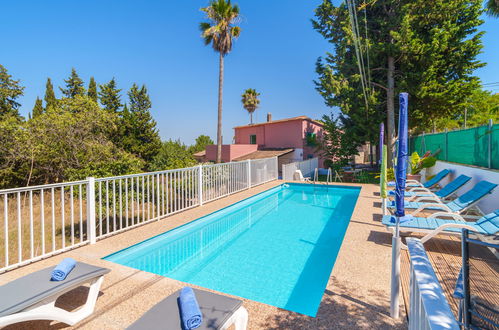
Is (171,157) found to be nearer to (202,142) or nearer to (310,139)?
(310,139)

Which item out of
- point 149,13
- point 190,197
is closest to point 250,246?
point 190,197

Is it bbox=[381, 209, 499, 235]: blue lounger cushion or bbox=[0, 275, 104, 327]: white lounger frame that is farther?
bbox=[381, 209, 499, 235]: blue lounger cushion

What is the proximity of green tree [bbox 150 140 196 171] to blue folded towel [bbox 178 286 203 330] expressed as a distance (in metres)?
10.0

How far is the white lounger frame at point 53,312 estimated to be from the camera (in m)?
2.08

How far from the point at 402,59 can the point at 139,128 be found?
2229cm

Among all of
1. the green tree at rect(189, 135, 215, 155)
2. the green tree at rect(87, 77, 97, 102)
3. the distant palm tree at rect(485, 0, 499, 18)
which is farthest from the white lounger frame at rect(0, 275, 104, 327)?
the green tree at rect(189, 135, 215, 155)

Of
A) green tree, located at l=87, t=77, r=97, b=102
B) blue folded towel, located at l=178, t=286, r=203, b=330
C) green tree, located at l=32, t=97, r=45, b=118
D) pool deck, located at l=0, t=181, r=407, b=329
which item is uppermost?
green tree, located at l=87, t=77, r=97, b=102

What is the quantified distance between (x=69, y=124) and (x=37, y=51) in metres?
9.98

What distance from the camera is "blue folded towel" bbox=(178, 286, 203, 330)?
1.87 meters

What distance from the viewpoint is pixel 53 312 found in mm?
2328

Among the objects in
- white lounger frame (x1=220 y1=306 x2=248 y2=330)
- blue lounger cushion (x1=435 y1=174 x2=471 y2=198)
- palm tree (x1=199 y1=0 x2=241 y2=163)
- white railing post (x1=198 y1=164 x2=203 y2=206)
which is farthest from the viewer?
palm tree (x1=199 y1=0 x2=241 y2=163)

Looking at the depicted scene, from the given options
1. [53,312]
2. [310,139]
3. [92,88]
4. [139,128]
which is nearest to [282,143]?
[310,139]

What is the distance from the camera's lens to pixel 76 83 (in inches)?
1190

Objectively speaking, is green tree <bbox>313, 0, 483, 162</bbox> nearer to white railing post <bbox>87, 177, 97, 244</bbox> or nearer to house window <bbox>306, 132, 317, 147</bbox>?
house window <bbox>306, 132, 317, 147</bbox>
